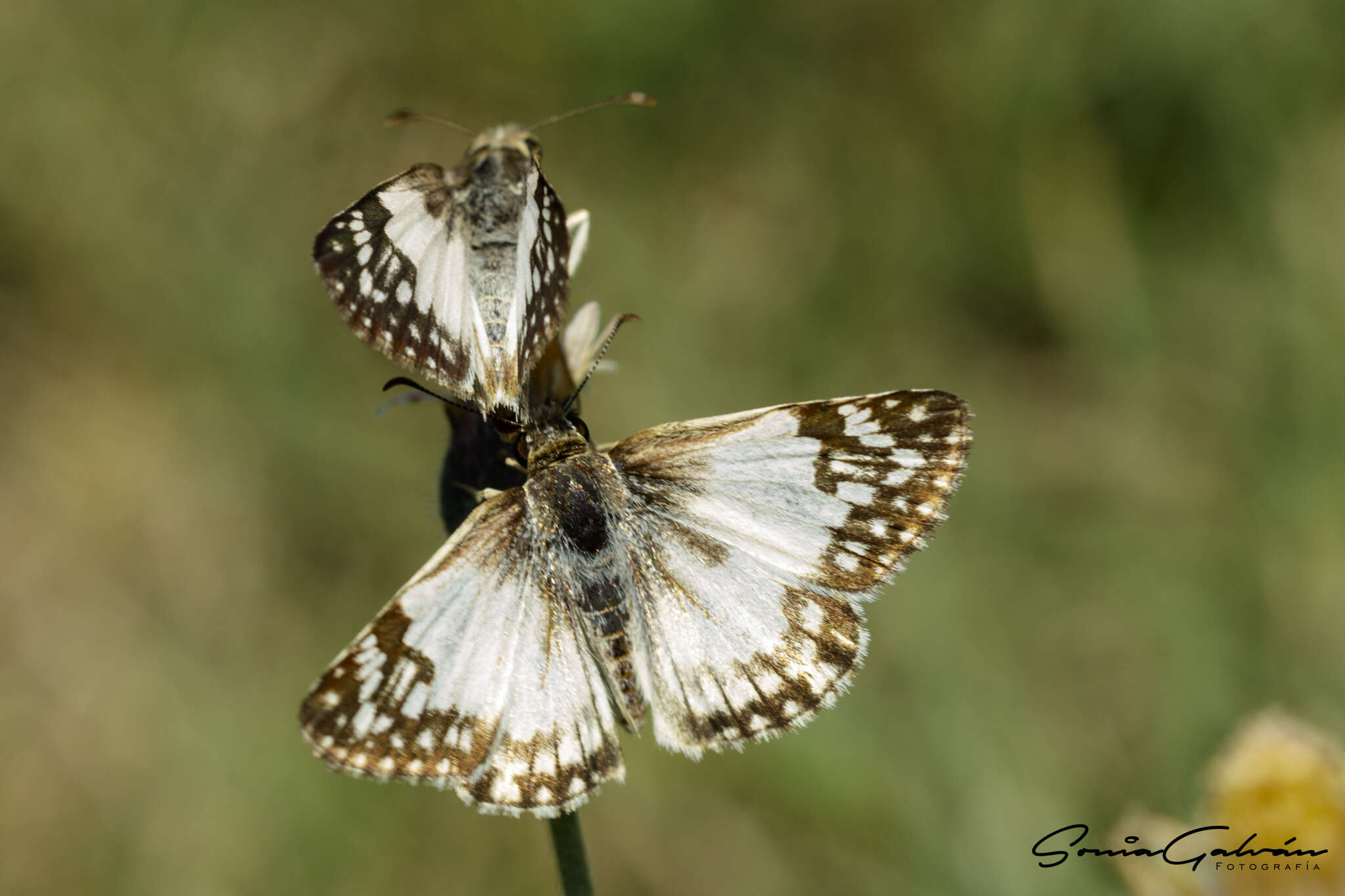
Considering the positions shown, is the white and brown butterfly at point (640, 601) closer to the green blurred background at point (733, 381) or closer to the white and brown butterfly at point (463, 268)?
the white and brown butterfly at point (463, 268)

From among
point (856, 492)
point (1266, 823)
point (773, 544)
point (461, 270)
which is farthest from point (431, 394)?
point (1266, 823)

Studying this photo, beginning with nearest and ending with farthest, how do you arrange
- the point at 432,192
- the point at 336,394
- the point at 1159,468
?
the point at 432,192, the point at 1159,468, the point at 336,394

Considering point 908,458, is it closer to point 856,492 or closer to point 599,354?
point 856,492

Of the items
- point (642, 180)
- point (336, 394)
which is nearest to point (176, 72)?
point (336, 394)

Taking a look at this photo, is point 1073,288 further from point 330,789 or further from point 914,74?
point 330,789

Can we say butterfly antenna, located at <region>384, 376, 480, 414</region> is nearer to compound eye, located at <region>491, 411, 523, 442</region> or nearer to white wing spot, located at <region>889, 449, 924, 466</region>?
compound eye, located at <region>491, 411, 523, 442</region>

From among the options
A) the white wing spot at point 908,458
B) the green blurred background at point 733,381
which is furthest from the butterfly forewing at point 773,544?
the green blurred background at point 733,381

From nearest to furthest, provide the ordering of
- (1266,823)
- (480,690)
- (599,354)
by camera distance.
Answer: (1266,823), (480,690), (599,354)
